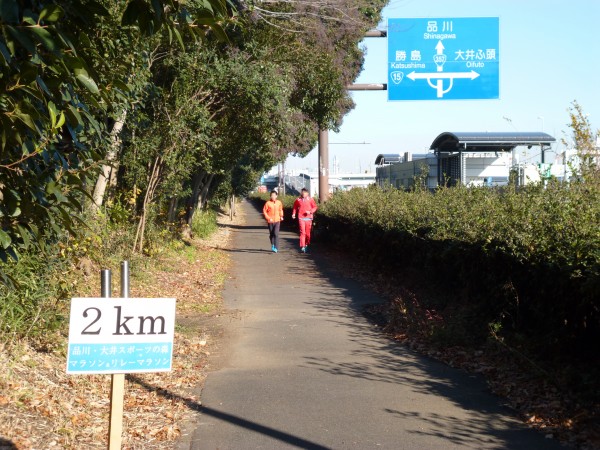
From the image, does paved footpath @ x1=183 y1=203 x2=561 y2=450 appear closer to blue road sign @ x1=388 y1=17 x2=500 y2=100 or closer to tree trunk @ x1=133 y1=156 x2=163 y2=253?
tree trunk @ x1=133 y1=156 x2=163 y2=253

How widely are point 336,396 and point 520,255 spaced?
2.46 metres

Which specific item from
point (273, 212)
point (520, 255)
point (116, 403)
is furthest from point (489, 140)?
point (116, 403)

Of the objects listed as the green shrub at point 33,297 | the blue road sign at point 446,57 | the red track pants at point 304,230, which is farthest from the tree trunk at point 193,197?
the green shrub at point 33,297

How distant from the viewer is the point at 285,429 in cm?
620

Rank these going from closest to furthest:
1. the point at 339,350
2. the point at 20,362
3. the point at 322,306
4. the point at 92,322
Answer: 1. the point at 92,322
2. the point at 20,362
3. the point at 339,350
4. the point at 322,306

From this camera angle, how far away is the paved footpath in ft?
19.6

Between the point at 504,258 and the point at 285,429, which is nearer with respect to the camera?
the point at 285,429

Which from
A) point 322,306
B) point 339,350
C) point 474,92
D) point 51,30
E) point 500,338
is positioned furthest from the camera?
point 474,92

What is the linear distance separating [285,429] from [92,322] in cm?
259

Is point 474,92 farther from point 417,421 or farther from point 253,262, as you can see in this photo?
point 417,421

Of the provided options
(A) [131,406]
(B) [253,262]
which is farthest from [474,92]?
(A) [131,406]

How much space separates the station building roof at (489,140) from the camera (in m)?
26.1

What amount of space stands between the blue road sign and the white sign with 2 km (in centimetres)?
1431

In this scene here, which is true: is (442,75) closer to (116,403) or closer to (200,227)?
(200,227)
